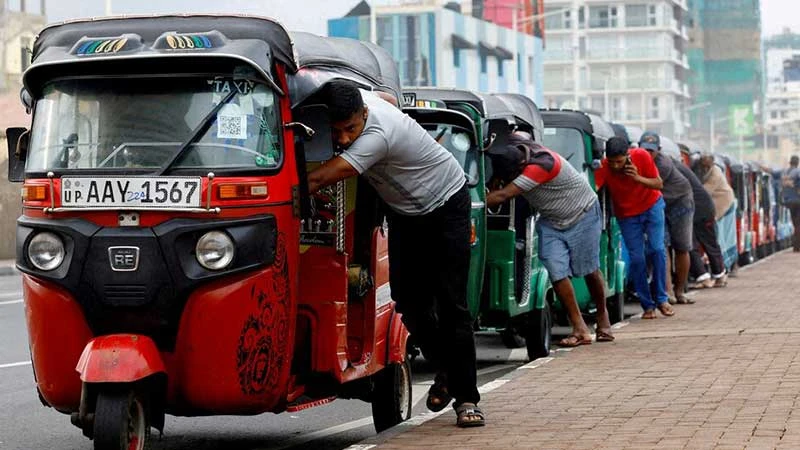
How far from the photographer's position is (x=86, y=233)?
303 inches

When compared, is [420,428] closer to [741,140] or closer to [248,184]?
[248,184]

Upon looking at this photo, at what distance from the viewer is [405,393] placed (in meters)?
10.1

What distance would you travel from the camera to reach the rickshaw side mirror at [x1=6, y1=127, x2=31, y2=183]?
846 cm

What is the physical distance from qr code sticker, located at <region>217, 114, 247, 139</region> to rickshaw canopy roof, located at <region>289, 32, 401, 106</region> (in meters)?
0.87

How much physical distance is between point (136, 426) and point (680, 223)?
11.9 m

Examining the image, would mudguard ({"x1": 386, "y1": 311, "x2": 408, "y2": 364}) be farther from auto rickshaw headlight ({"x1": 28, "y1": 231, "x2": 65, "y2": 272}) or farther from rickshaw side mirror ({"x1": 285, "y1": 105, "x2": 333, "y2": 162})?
auto rickshaw headlight ({"x1": 28, "y1": 231, "x2": 65, "y2": 272})

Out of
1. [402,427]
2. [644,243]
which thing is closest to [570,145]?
[644,243]

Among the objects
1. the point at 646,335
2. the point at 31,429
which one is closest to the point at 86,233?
the point at 31,429

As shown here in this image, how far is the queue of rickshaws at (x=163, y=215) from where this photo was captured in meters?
7.67

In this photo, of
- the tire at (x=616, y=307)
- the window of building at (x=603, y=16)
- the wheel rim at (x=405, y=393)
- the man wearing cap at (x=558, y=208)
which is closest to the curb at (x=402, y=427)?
the wheel rim at (x=405, y=393)

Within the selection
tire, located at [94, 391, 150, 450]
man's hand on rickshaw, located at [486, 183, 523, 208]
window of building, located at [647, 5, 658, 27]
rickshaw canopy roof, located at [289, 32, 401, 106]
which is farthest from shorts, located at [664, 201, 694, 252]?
window of building, located at [647, 5, 658, 27]

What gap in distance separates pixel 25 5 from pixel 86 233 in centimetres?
3610

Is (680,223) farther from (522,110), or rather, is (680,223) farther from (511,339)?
(511,339)

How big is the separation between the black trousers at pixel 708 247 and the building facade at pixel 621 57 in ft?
452
